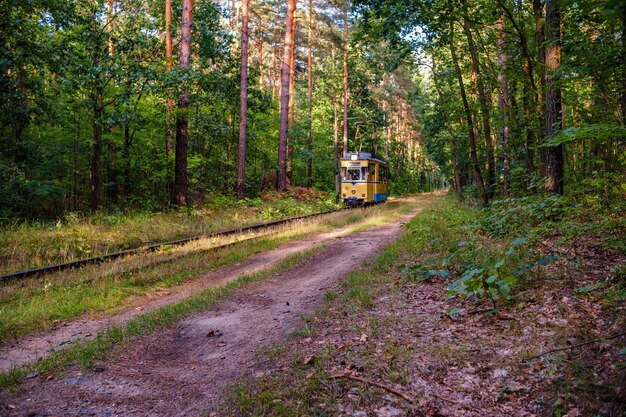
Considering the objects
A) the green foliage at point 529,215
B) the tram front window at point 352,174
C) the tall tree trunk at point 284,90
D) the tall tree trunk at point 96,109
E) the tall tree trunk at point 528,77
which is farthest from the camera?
the tram front window at point 352,174

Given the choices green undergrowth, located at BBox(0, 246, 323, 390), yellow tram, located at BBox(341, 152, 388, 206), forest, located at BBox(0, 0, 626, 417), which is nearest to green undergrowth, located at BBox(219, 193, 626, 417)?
forest, located at BBox(0, 0, 626, 417)

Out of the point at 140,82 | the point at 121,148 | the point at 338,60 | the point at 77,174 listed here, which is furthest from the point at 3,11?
the point at 338,60

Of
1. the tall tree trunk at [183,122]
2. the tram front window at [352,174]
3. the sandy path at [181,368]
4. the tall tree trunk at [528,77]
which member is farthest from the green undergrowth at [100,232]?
the tall tree trunk at [528,77]

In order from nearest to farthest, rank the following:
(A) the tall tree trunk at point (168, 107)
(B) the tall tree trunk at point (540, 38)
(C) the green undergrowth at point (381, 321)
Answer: (C) the green undergrowth at point (381, 321) → (B) the tall tree trunk at point (540, 38) → (A) the tall tree trunk at point (168, 107)

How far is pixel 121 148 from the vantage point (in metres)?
18.7

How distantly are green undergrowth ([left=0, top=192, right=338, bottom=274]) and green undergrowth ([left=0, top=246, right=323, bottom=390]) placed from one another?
4721mm

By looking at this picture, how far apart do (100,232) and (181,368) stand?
8.90 m

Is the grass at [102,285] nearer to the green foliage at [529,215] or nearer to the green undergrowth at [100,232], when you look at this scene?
the green undergrowth at [100,232]

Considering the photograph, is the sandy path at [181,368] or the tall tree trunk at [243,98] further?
the tall tree trunk at [243,98]

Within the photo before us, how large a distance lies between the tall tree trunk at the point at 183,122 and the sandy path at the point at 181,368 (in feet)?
37.3

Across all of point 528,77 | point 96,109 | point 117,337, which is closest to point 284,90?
point 96,109

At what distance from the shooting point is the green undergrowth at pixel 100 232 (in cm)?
926

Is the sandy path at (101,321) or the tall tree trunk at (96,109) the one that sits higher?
the tall tree trunk at (96,109)

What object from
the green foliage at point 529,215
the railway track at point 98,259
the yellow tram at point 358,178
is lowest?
the railway track at point 98,259
